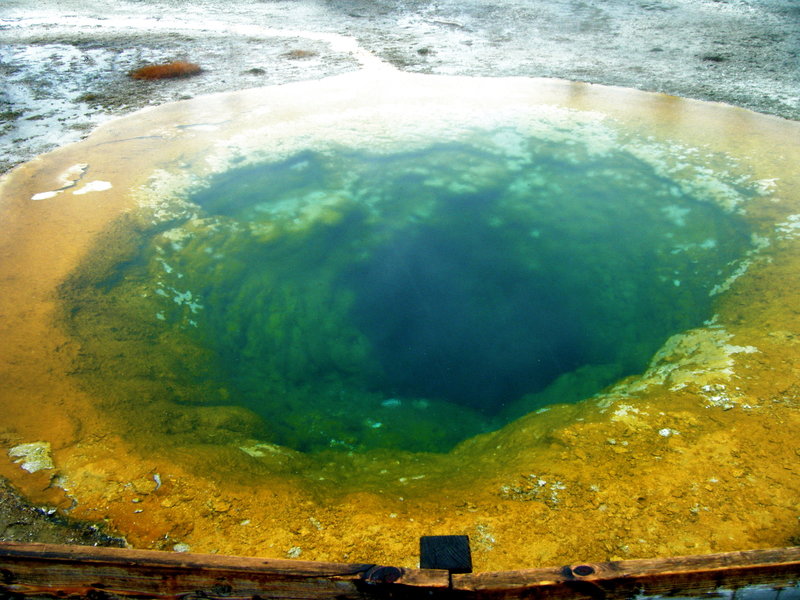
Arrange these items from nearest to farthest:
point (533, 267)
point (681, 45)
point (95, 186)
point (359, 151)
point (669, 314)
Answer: point (669, 314), point (533, 267), point (95, 186), point (359, 151), point (681, 45)

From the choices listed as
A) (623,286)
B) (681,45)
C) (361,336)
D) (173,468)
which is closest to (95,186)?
(361,336)

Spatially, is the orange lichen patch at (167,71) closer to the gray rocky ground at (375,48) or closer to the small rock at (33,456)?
the gray rocky ground at (375,48)

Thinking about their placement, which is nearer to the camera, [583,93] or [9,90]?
[583,93]

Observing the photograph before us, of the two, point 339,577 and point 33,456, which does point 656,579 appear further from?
point 33,456

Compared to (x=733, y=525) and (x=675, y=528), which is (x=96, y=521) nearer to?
→ (x=675, y=528)

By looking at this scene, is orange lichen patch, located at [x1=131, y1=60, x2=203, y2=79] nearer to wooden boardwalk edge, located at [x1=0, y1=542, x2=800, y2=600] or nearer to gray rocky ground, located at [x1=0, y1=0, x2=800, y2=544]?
gray rocky ground, located at [x1=0, y1=0, x2=800, y2=544]

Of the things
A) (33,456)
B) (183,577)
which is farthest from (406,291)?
(183,577)

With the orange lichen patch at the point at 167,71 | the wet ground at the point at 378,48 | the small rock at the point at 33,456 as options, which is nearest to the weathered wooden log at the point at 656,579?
the small rock at the point at 33,456
